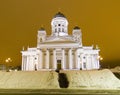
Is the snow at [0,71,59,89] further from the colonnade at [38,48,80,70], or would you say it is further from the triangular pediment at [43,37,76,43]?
the triangular pediment at [43,37,76,43]

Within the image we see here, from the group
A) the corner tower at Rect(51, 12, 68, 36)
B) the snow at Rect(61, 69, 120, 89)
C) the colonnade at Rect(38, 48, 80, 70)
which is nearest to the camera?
the snow at Rect(61, 69, 120, 89)

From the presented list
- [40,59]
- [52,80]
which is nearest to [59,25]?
[40,59]

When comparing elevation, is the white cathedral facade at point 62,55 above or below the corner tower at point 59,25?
below

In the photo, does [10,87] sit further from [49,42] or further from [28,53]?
[28,53]

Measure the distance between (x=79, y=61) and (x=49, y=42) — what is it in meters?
9.81

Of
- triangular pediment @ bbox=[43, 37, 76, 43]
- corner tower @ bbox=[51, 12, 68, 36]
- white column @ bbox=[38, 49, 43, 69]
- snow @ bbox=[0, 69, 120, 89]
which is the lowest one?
snow @ bbox=[0, 69, 120, 89]

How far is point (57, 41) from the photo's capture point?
204 feet

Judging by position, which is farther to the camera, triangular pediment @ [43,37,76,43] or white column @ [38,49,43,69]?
white column @ [38,49,43,69]

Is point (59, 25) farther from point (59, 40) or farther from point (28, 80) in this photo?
point (28, 80)

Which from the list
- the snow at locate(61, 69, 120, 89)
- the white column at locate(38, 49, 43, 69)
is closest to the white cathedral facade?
the white column at locate(38, 49, 43, 69)

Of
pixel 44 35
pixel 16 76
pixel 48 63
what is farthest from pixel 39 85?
pixel 44 35

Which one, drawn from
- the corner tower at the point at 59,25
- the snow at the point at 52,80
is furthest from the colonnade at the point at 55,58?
the snow at the point at 52,80

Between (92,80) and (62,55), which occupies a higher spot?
(62,55)

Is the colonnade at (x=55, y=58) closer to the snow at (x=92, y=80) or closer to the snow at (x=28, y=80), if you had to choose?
the snow at (x=28, y=80)
